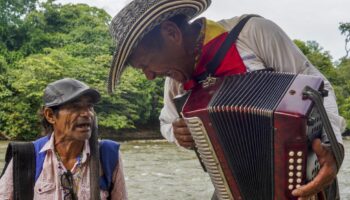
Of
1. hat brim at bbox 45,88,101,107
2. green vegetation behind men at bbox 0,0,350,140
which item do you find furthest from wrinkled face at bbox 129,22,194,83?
green vegetation behind men at bbox 0,0,350,140

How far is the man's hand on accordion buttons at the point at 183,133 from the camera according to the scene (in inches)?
81.4

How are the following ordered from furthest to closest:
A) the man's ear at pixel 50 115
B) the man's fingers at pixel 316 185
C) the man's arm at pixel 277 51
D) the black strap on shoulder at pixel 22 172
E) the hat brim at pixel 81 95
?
1. the man's ear at pixel 50 115
2. the hat brim at pixel 81 95
3. the black strap on shoulder at pixel 22 172
4. the man's arm at pixel 277 51
5. the man's fingers at pixel 316 185

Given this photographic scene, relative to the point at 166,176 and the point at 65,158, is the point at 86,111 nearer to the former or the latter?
the point at 65,158

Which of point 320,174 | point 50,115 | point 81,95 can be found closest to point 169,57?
point 320,174

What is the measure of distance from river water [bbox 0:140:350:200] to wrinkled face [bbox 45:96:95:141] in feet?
22.6

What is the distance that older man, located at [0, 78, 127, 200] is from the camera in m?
2.92

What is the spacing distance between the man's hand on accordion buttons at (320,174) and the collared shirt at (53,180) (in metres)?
1.60

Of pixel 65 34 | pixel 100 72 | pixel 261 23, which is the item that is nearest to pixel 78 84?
Answer: pixel 261 23

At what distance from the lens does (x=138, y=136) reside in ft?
89.0

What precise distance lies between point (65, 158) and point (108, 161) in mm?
263

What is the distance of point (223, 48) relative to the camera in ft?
6.62

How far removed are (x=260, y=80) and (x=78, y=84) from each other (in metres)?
1.50

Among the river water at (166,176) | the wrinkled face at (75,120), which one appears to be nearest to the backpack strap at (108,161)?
the wrinkled face at (75,120)

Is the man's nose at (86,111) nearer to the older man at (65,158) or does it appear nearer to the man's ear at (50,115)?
the older man at (65,158)
